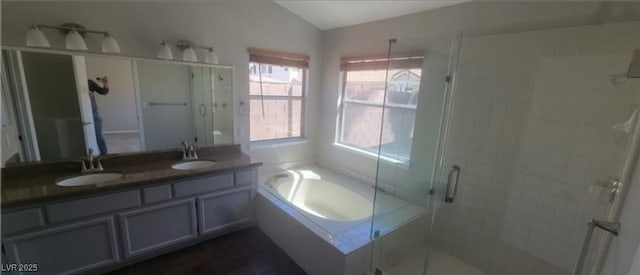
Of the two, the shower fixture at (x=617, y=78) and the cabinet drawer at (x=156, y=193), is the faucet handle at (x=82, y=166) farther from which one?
the shower fixture at (x=617, y=78)

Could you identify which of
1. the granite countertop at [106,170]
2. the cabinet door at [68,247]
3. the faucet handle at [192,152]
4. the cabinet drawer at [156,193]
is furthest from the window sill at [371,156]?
the cabinet door at [68,247]

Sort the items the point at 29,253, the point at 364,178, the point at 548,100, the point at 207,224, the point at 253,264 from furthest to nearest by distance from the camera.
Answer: the point at 364,178 → the point at 207,224 → the point at 253,264 → the point at 548,100 → the point at 29,253

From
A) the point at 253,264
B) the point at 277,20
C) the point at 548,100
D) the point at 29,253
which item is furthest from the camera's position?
the point at 277,20

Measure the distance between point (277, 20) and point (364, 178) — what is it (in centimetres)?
215

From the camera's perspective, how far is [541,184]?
1855 mm

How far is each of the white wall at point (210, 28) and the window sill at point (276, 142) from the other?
0.15ft

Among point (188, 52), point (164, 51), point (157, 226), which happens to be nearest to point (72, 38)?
point (164, 51)

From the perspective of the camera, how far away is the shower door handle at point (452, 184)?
2268 millimetres

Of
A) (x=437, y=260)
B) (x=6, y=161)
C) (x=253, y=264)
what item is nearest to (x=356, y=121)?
(x=437, y=260)

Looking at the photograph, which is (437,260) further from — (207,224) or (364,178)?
(207,224)

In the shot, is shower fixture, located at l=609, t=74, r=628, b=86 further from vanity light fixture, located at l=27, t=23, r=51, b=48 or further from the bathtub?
vanity light fixture, located at l=27, t=23, r=51, b=48

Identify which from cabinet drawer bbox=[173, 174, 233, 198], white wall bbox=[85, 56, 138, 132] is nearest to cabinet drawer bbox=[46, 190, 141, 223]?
cabinet drawer bbox=[173, 174, 233, 198]

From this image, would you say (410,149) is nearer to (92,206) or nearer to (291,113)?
(291,113)

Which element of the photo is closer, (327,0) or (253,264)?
(253,264)
